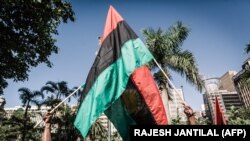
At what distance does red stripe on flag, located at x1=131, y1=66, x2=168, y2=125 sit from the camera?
21.9 ft

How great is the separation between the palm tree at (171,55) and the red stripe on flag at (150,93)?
773 centimetres

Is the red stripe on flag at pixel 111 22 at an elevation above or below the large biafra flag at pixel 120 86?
above

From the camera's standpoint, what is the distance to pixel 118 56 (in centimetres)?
751

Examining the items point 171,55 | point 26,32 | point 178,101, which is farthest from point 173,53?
point 178,101

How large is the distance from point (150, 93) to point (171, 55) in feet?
31.2

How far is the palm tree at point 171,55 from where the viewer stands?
15.3 m

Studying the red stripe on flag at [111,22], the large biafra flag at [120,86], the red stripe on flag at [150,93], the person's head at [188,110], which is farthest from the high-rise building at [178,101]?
the red stripe on flag at [111,22]

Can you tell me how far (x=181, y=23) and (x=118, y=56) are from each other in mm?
10117

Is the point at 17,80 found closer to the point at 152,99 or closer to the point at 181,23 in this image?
the point at 181,23

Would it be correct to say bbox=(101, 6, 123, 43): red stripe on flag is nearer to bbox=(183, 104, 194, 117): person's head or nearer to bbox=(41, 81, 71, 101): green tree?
bbox=(183, 104, 194, 117): person's head

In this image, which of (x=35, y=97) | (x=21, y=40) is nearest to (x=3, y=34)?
(x=21, y=40)

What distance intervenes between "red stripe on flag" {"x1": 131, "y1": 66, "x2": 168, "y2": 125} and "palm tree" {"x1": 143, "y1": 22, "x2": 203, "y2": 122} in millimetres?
7731

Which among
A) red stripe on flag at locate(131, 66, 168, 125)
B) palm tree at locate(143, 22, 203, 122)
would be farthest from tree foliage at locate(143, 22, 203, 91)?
red stripe on flag at locate(131, 66, 168, 125)

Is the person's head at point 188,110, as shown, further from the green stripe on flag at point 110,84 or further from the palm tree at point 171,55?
the palm tree at point 171,55
